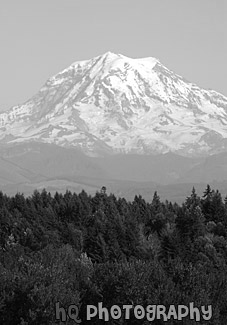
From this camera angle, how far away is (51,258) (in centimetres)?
8456

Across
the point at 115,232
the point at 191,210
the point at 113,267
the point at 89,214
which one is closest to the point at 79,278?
the point at 113,267

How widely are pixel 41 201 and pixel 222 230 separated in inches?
2337

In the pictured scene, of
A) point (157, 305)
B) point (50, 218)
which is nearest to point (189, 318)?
point (157, 305)

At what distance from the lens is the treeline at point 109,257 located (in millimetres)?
58375

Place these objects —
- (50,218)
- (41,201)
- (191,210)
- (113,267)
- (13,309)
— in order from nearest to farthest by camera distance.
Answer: (13,309) → (113,267) → (191,210) → (50,218) → (41,201)

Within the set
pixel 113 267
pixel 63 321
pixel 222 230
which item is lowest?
pixel 63 321

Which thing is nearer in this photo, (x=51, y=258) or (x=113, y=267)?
(x=113, y=267)

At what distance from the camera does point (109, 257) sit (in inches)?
4624

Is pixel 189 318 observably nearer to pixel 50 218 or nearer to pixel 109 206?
pixel 50 218

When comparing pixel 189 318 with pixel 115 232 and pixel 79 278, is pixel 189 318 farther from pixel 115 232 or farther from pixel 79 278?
pixel 115 232

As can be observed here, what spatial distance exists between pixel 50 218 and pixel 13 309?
8722cm

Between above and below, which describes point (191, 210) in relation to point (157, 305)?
above

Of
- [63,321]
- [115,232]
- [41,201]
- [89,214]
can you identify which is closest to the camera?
[63,321]

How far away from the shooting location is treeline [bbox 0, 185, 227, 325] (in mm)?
58375
